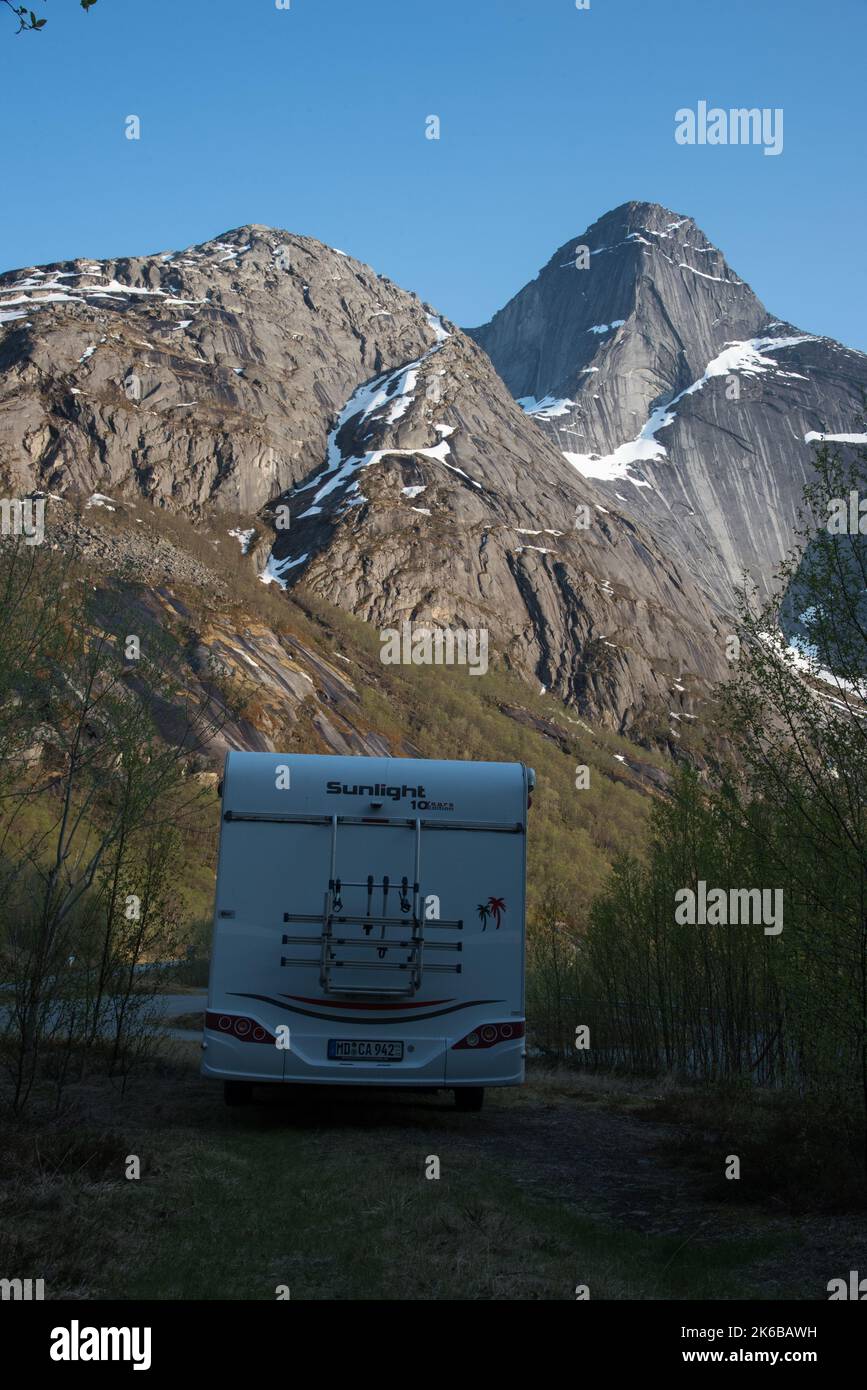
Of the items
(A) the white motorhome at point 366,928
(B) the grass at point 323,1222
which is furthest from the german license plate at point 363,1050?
(B) the grass at point 323,1222

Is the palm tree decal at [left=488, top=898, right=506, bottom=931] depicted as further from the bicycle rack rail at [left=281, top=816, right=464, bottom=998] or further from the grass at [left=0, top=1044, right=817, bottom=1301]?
the grass at [left=0, top=1044, right=817, bottom=1301]

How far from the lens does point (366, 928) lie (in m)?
12.0

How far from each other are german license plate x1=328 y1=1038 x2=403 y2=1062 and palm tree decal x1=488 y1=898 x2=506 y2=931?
1.72 meters

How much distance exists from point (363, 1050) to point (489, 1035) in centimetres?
141

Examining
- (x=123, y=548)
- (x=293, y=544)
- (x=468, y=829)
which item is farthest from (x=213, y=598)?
(x=468, y=829)

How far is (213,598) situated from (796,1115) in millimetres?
134826

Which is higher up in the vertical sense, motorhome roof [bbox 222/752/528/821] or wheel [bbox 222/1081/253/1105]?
motorhome roof [bbox 222/752/528/821]

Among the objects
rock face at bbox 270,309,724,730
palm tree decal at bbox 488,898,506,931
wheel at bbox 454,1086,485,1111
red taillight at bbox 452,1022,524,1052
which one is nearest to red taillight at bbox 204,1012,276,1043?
red taillight at bbox 452,1022,524,1052

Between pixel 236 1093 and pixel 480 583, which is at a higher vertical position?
pixel 480 583

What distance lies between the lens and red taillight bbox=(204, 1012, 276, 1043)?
38.5 feet

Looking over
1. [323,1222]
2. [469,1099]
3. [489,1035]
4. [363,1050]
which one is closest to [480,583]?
[469,1099]

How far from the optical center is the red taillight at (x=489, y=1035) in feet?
39.6

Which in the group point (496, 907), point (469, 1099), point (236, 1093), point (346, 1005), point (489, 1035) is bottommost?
point (469, 1099)

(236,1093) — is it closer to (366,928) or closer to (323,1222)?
(366,928)
